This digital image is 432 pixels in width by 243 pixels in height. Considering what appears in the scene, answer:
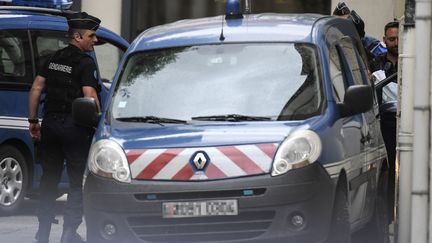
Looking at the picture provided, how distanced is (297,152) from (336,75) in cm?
133

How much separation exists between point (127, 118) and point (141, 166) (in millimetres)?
717

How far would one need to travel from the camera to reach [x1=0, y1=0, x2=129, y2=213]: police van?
12734 millimetres

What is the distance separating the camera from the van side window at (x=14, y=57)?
42.1 ft

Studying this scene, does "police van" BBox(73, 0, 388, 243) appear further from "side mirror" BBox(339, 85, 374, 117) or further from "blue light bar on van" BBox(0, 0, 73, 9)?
"blue light bar on van" BBox(0, 0, 73, 9)

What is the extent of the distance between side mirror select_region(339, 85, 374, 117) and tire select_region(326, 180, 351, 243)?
526 millimetres

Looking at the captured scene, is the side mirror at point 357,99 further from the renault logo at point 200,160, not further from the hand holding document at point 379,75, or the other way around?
the hand holding document at point 379,75

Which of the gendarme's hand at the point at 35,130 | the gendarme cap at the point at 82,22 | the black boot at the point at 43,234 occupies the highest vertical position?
the gendarme cap at the point at 82,22

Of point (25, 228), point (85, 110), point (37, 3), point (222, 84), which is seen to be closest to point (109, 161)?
point (85, 110)

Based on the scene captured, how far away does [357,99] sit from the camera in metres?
8.34

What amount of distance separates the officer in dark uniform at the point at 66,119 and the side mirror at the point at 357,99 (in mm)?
2208

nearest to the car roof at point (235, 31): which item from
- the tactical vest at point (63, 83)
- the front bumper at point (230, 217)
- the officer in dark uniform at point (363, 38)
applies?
the tactical vest at point (63, 83)

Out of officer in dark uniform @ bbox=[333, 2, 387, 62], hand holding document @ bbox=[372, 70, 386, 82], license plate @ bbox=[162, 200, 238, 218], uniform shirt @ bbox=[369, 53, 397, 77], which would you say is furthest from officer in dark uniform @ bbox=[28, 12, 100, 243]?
officer in dark uniform @ bbox=[333, 2, 387, 62]

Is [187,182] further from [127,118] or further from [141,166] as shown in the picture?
[127,118]

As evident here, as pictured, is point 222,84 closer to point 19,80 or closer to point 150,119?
point 150,119
